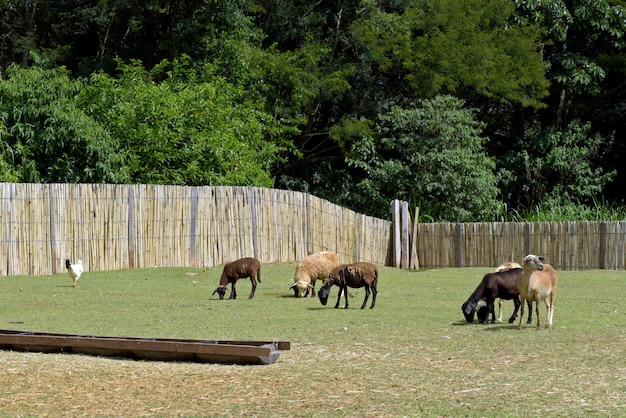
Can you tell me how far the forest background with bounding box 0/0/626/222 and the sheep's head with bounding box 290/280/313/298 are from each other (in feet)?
34.1

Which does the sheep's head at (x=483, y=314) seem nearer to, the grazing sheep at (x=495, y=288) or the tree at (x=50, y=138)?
the grazing sheep at (x=495, y=288)

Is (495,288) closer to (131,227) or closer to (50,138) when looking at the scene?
(131,227)

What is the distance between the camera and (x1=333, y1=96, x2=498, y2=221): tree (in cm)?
3014

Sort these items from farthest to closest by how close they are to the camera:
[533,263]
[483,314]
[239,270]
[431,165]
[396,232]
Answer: [431,165]
[396,232]
[239,270]
[483,314]
[533,263]

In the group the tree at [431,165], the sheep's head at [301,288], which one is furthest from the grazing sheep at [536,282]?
the tree at [431,165]

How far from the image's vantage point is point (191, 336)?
37.2ft

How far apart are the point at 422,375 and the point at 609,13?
91.6 ft

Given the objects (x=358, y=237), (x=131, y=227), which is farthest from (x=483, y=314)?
(x=358, y=237)

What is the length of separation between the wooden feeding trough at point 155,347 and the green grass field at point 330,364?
0.12m

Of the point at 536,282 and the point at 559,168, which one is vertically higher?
the point at 559,168

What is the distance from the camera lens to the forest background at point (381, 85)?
1186 inches

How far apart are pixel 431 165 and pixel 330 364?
2166 centimetres

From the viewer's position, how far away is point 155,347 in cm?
964

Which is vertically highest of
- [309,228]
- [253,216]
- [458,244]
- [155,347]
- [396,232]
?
[253,216]
